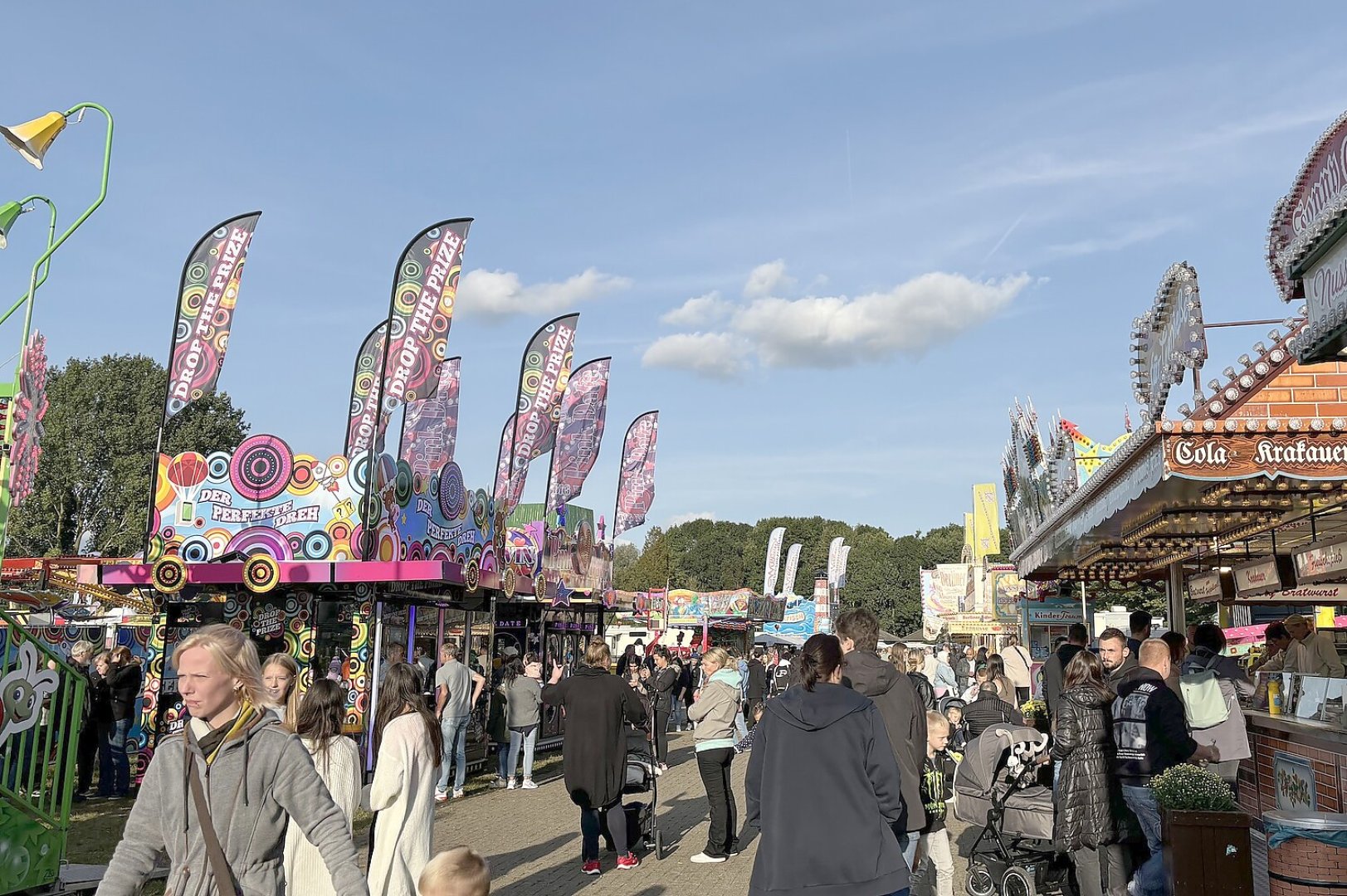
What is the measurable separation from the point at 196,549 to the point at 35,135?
16.3 ft

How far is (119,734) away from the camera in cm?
1312

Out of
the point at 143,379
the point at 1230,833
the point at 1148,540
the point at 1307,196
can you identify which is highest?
the point at 143,379

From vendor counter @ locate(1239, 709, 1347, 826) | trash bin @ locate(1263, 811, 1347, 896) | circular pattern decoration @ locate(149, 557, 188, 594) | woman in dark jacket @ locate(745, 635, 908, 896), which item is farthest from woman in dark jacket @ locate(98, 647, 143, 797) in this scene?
trash bin @ locate(1263, 811, 1347, 896)

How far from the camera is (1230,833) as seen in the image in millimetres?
6055

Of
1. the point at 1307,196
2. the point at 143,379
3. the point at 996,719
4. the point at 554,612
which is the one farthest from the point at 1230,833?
the point at 143,379

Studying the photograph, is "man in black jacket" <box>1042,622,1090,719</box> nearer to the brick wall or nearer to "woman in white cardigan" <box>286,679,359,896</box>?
the brick wall

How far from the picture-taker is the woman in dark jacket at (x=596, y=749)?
8586 millimetres

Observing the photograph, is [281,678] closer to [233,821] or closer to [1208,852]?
[233,821]

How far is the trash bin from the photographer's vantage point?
569 cm

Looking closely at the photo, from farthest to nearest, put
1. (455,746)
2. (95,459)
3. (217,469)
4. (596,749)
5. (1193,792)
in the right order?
1. (95,459)
2. (217,469)
3. (455,746)
4. (596,749)
5. (1193,792)

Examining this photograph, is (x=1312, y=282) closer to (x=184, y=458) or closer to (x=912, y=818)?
(x=912, y=818)

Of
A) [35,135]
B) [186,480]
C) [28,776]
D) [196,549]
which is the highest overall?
[35,135]

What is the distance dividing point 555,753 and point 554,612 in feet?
11.8

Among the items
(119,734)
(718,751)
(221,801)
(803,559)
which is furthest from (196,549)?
(803,559)
